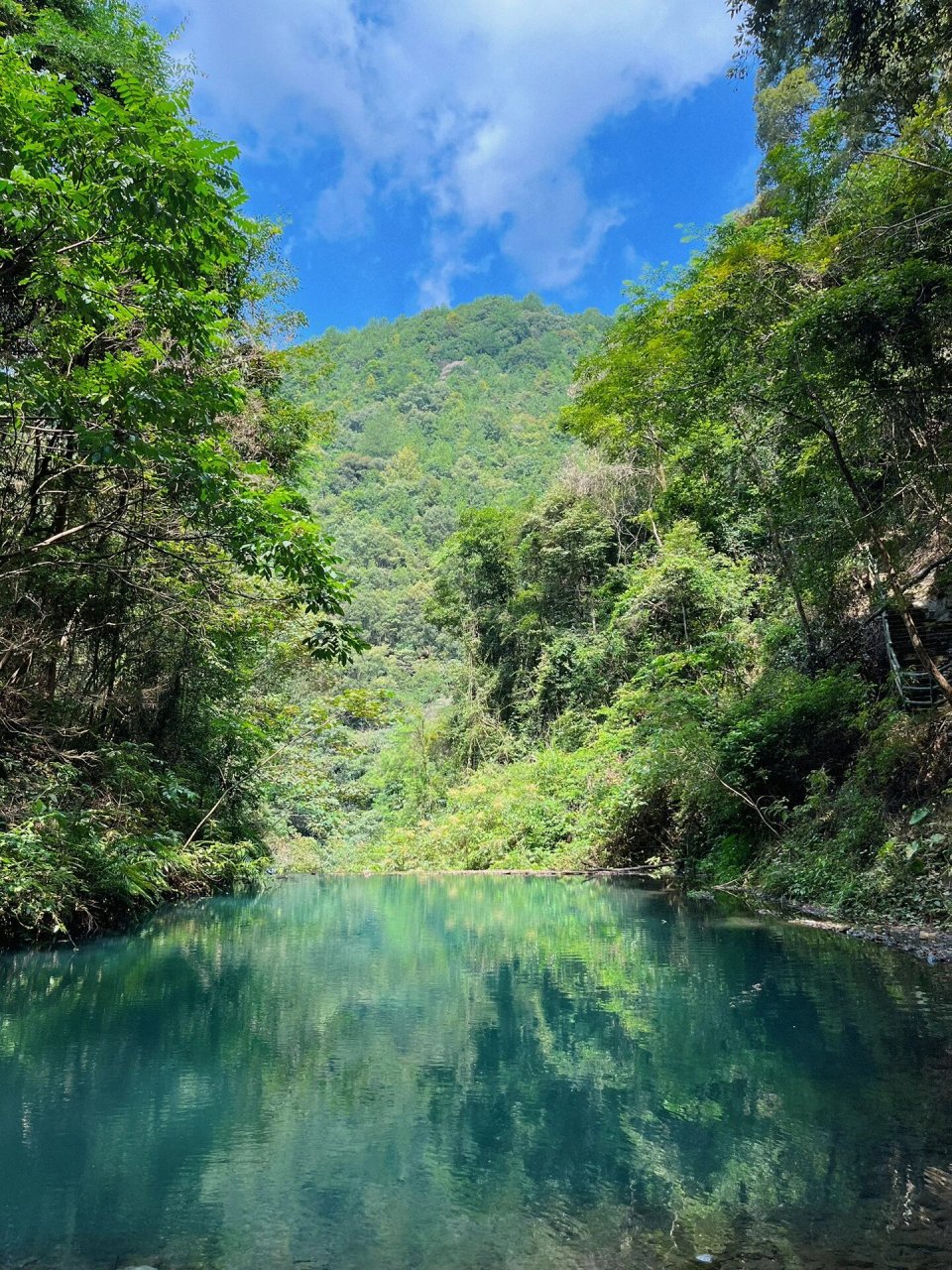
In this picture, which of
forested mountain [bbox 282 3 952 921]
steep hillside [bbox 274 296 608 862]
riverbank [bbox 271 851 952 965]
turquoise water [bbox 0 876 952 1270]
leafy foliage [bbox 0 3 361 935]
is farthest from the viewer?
steep hillside [bbox 274 296 608 862]

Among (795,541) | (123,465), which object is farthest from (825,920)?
(123,465)

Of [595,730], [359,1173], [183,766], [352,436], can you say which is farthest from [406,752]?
[352,436]

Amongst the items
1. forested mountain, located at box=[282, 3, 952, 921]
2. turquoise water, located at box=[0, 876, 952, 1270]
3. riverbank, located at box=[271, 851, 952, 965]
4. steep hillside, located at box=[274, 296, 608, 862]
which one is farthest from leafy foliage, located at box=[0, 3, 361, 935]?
forested mountain, located at box=[282, 3, 952, 921]

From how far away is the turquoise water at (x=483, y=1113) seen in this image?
2359mm

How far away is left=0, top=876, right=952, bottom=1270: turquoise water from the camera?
2359mm

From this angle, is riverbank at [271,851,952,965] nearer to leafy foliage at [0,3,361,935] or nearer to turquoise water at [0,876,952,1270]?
turquoise water at [0,876,952,1270]

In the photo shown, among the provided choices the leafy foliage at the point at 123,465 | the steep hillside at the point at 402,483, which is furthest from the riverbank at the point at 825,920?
the steep hillside at the point at 402,483

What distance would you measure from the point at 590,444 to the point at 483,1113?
19.2 metres

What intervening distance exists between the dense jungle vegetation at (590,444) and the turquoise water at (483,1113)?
2.45 metres

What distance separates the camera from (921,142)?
8633 millimetres

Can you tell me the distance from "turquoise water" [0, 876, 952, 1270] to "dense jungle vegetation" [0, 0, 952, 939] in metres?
2.45

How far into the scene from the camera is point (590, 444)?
825 inches

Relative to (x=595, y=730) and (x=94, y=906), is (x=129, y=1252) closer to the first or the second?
(x=94, y=906)

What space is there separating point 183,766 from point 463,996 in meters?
8.14
